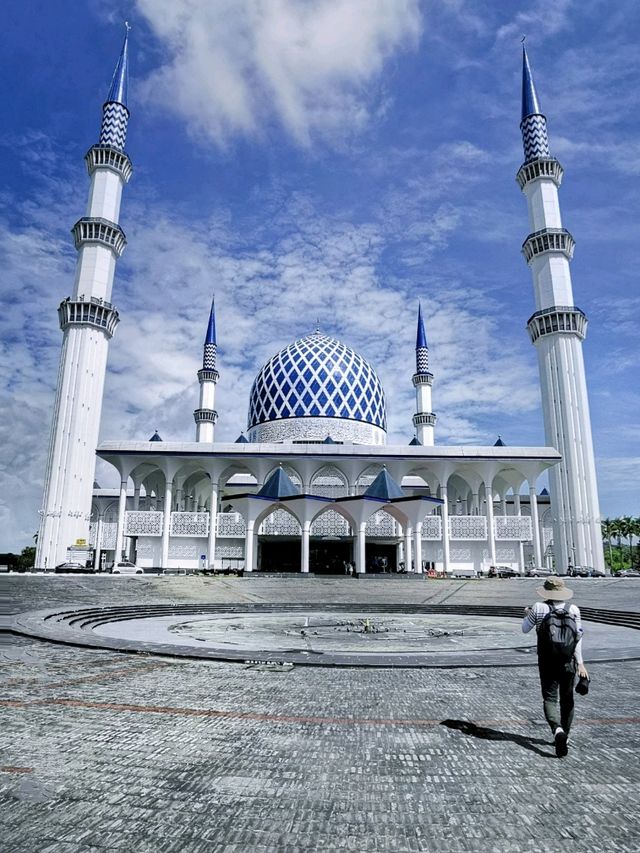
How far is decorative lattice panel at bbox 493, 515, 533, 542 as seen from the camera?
36062 millimetres

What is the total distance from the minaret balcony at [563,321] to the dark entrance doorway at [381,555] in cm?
1768

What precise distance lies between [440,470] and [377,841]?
1395 inches

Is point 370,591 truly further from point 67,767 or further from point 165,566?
point 67,767

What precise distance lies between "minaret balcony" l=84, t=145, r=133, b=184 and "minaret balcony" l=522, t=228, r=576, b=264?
27153mm

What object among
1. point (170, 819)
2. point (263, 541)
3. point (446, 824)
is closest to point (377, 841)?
point (446, 824)

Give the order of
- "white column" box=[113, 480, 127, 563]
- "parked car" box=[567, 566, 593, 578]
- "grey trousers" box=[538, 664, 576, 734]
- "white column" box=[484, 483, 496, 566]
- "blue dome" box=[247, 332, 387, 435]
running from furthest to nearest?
"blue dome" box=[247, 332, 387, 435] → "white column" box=[484, 483, 496, 566] → "white column" box=[113, 480, 127, 563] → "parked car" box=[567, 566, 593, 578] → "grey trousers" box=[538, 664, 576, 734]

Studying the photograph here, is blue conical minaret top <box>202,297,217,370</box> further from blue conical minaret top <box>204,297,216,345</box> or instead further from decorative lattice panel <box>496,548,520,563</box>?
decorative lattice panel <box>496,548,520,563</box>

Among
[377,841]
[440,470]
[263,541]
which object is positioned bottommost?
[377,841]

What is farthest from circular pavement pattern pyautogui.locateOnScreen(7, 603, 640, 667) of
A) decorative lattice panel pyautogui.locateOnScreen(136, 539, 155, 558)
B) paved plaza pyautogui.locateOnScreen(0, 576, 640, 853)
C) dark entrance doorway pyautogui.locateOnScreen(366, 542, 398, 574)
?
dark entrance doorway pyautogui.locateOnScreen(366, 542, 398, 574)

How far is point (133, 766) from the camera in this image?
3.23m

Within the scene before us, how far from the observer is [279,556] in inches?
1583

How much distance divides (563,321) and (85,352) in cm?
2977

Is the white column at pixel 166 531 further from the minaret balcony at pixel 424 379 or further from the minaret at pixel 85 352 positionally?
the minaret balcony at pixel 424 379

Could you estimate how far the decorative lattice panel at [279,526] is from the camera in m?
36.0
